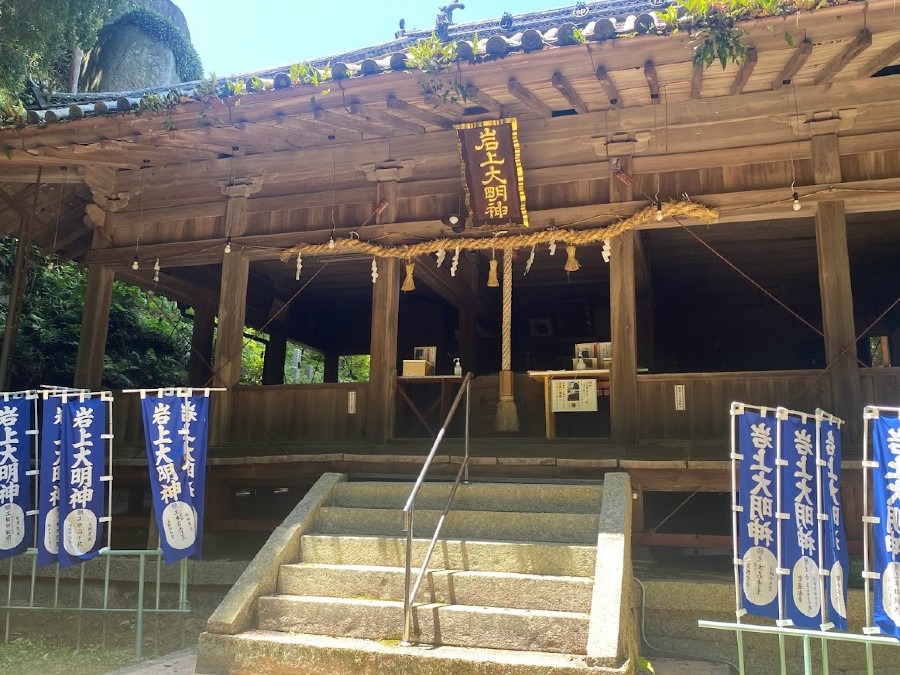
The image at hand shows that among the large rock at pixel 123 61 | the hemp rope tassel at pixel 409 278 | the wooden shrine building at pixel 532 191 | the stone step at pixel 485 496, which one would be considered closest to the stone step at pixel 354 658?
the stone step at pixel 485 496

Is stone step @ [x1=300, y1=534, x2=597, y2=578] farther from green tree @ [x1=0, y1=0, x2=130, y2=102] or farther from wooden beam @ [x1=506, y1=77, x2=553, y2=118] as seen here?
green tree @ [x1=0, y1=0, x2=130, y2=102]

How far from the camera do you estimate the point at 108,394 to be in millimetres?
6773

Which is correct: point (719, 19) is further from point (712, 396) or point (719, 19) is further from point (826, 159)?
point (712, 396)

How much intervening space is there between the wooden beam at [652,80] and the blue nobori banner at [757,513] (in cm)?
341

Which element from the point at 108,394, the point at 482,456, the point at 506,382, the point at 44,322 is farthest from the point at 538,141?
the point at 44,322

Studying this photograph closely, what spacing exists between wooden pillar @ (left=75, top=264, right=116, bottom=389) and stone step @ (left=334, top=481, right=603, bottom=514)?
4.64m

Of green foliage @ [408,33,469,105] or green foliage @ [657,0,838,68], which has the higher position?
green foliage @ [408,33,469,105]

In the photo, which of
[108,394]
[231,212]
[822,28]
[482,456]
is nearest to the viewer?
[822,28]

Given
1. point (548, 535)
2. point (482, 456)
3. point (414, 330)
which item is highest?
point (414, 330)

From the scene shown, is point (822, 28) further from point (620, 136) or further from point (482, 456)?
point (482, 456)

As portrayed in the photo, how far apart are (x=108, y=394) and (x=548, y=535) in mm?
4448

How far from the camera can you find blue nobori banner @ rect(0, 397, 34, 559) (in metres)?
6.73

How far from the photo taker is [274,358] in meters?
14.8

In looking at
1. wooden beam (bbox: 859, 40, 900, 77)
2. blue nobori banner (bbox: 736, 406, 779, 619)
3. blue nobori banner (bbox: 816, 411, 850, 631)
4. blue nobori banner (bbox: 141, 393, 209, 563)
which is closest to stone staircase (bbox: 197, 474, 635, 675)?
blue nobori banner (bbox: 736, 406, 779, 619)
